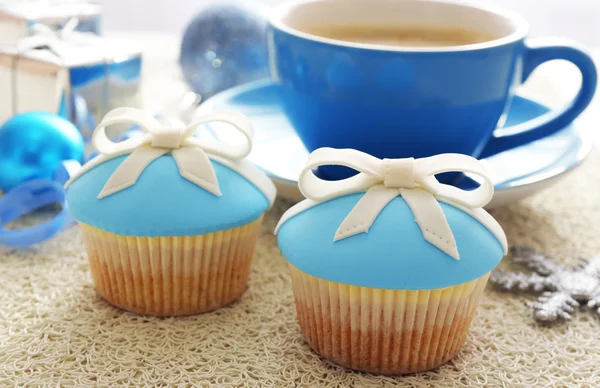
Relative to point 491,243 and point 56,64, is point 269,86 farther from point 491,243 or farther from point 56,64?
point 491,243

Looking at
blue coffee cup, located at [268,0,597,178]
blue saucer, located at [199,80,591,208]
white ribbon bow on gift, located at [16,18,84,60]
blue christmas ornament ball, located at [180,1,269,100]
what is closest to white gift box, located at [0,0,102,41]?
white ribbon bow on gift, located at [16,18,84,60]

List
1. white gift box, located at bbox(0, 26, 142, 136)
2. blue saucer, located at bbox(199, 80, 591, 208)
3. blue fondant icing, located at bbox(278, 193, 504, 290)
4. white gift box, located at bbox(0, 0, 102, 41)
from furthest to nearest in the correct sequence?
1. white gift box, located at bbox(0, 0, 102, 41)
2. white gift box, located at bbox(0, 26, 142, 136)
3. blue saucer, located at bbox(199, 80, 591, 208)
4. blue fondant icing, located at bbox(278, 193, 504, 290)

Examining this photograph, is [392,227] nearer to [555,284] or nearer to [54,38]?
[555,284]

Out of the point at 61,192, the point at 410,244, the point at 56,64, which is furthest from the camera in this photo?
→ the point at 56,64

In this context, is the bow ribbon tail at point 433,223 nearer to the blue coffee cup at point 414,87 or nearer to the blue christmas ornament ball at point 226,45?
the blue coffee cup at point 414,87

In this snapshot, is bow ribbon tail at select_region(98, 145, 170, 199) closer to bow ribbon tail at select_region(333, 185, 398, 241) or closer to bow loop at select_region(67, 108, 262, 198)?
bow loop at select_region(67, 108, 262, 198)

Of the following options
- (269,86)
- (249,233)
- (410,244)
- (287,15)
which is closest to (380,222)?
(410,244)
